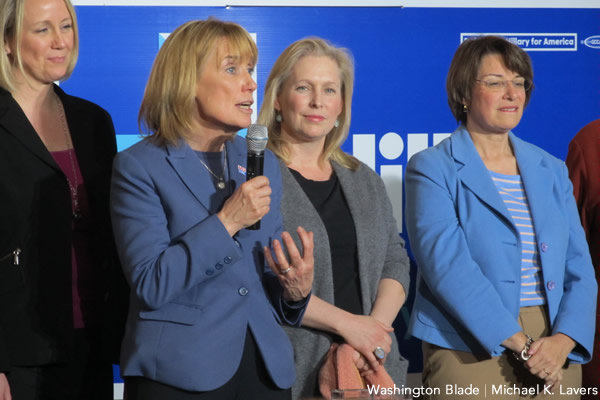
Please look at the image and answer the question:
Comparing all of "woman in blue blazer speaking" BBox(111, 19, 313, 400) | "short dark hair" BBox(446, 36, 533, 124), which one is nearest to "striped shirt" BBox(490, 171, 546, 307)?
"short dark hair" BBox(446, 36, 533, 124)

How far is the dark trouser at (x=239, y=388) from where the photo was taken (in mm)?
2041

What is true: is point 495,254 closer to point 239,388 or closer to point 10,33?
point 239,388

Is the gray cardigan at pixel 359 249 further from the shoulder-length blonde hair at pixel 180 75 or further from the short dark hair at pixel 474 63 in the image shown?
the shoulder-length blonde hair at pixel 180 75

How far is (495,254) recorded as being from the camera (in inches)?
115

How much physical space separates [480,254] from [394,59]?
1.70m

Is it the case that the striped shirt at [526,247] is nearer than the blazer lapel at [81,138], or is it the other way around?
the blazer lapel at [81,138]

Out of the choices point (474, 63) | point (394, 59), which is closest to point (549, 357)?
point (474, 63)

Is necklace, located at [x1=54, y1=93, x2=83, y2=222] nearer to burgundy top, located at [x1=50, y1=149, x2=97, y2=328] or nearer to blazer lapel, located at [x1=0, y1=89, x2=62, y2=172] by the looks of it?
burgundy top, located at [x1=50, y1=149, x2=97, y2=328]

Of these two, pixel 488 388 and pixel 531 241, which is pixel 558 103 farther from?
pixel 488 388

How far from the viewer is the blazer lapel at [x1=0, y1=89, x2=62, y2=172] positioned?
2.45m

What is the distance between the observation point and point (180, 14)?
13.5 ft

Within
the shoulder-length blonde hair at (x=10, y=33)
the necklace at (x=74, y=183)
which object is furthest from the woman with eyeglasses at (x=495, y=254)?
the shoulder-length blonde hair at (x=10, y=33)

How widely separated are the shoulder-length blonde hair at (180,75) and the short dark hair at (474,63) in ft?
4.05

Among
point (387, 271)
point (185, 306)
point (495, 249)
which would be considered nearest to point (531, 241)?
point (495, 249)
